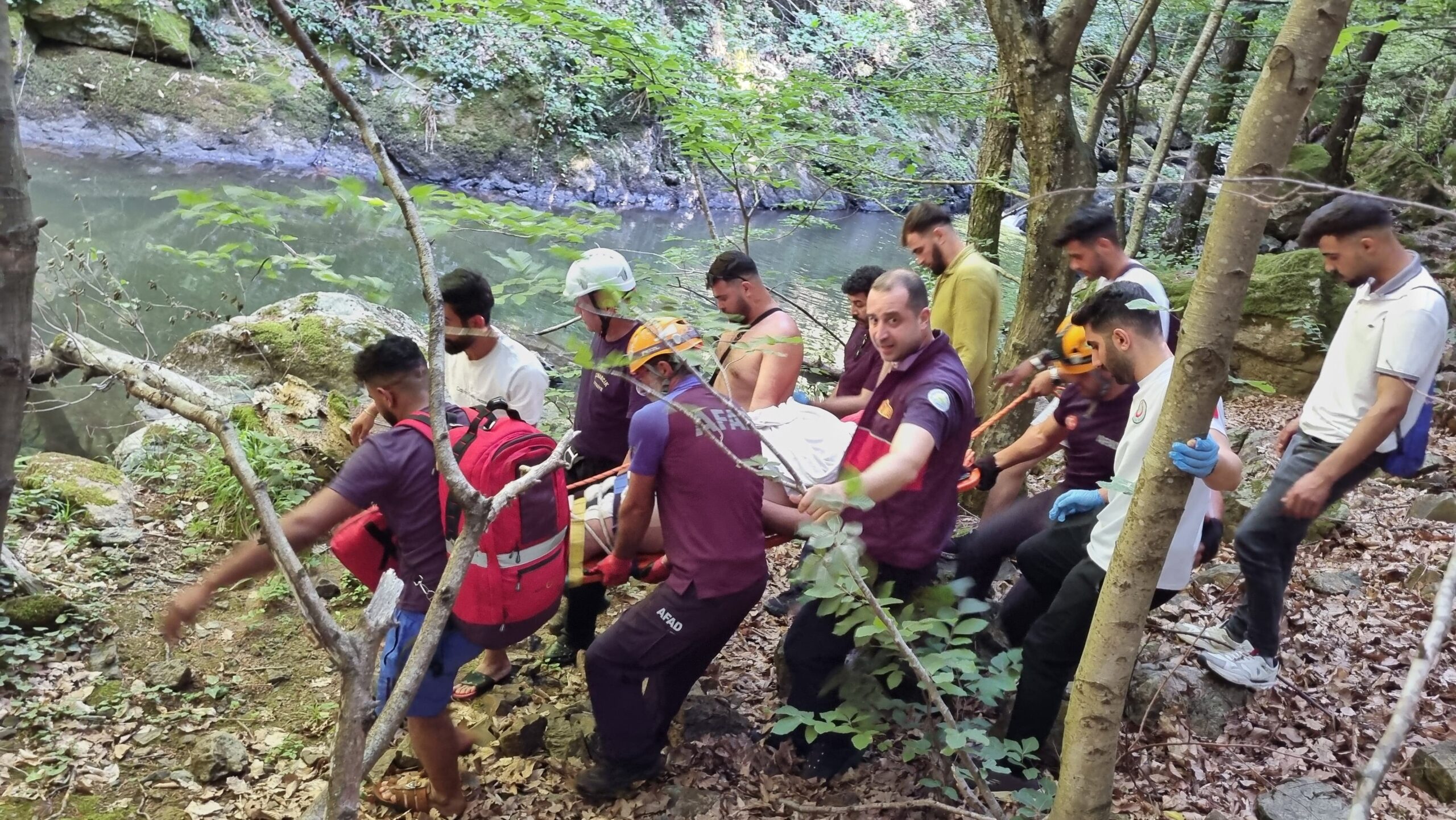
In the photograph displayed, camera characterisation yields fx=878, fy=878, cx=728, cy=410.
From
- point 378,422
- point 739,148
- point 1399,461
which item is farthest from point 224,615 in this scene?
point 1399,461

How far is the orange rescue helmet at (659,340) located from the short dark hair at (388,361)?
72 centimetres

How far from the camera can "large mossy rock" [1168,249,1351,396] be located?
8.35 m

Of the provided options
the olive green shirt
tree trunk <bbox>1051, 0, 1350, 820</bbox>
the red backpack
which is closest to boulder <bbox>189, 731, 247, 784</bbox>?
the red backpack

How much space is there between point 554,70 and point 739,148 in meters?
17.1

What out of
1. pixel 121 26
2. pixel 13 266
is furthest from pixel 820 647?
pixel 121 26

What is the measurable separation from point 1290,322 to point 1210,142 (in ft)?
12.9

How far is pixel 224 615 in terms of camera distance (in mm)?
4441

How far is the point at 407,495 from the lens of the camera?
274 cm

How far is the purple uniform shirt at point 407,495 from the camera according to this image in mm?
2639

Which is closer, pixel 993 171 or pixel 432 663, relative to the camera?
pixel 432 663

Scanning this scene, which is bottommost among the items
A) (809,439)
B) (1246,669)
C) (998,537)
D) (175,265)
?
(175,265)

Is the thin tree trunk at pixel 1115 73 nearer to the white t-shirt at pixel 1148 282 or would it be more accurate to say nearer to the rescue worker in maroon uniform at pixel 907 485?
the white t-shirt at pixel 1148 282

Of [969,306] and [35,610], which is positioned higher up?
[969,306]

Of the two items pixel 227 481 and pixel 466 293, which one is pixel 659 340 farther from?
pixel 227 481
